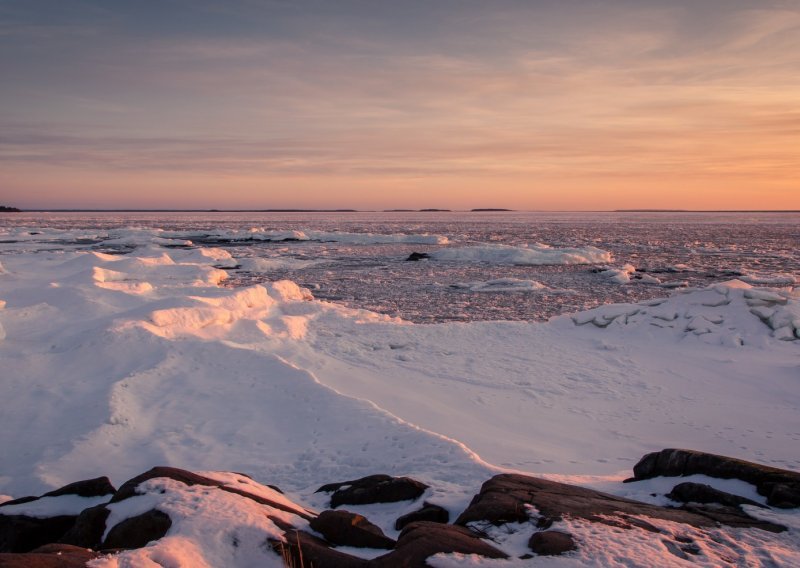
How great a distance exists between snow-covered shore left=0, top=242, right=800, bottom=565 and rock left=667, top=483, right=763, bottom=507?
0.69 meters

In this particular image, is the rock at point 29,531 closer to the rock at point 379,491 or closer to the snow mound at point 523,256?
the rock at point 379,491

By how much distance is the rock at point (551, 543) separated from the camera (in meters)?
2.92

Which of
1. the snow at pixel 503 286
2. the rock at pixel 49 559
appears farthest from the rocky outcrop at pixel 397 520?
the snow at pixel 503 286

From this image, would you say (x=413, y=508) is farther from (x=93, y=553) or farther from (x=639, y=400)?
(x=639, y=400)

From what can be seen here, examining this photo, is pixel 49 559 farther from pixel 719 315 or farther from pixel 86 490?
pixel 719 315

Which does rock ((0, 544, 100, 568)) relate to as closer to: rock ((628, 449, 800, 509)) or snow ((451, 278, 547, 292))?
rock ((628, 449, 800, 509))

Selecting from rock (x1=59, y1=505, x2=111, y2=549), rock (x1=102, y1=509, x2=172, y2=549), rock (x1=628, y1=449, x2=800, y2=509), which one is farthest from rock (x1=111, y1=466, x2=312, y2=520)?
rock (x1=628, y1=449, x2=800, y2=509)

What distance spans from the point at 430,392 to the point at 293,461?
9.19 feet

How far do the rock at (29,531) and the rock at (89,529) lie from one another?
0.76ft

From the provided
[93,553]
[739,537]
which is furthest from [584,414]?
[93,553]

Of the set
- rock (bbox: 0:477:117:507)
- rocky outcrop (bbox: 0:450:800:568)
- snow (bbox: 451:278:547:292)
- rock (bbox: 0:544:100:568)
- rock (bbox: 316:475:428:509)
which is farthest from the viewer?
snow (bbox: 451:278:547:292)

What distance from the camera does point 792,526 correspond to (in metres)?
3.38

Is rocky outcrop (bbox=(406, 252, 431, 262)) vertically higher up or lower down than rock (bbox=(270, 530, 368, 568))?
higher up

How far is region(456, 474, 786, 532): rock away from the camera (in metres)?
3.37
